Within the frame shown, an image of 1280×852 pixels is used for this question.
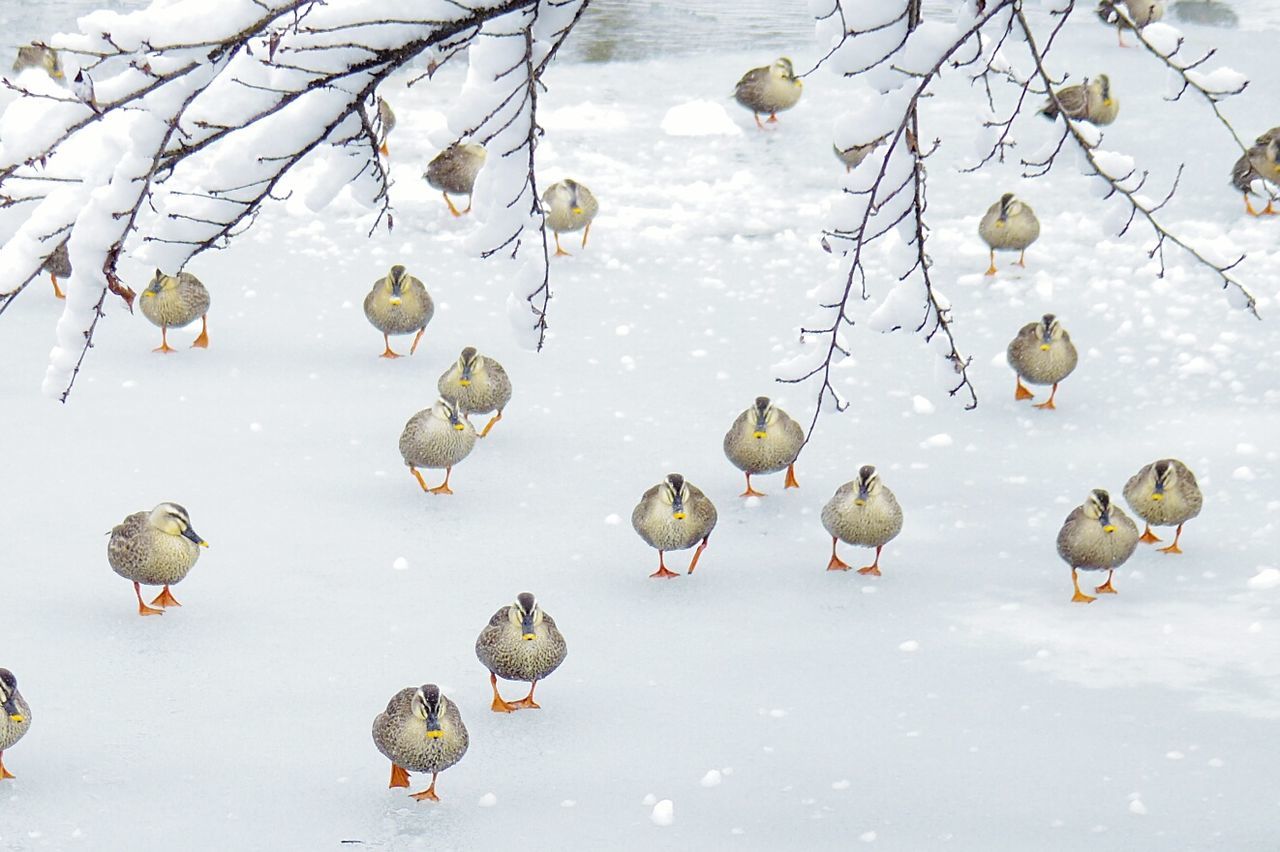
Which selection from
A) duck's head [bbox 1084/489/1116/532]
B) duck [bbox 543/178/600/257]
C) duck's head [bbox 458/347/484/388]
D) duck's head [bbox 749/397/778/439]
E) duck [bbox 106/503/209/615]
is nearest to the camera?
duck [bbox 106/503/209/615]

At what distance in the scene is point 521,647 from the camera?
5.73 metres

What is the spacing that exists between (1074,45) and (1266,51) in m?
1.71

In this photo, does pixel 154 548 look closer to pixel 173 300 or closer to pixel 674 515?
pixel 674 515

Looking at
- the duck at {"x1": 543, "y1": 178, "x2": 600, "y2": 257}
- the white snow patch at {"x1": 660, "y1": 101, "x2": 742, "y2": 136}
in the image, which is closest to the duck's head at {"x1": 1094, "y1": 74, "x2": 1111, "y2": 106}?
the white snow patch at {"x1": 660, "y1": 101, "x2": 742, "y2": 136}

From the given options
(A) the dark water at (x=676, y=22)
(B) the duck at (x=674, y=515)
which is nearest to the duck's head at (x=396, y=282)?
(B) the duck at (x=674, y=515)

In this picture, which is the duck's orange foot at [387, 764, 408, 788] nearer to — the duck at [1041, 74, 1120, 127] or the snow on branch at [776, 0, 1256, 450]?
the snow on branch at [776, 0, 1256, 450]

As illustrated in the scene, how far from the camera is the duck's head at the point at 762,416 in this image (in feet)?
24.3

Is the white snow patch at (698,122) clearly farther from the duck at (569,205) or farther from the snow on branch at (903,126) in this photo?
the snow on branch at (903,126)

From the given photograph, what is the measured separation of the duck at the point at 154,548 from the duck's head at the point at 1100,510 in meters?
3.26

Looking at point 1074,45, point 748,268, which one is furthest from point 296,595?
point 1074,45

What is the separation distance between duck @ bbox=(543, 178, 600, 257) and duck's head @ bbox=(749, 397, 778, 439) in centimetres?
360

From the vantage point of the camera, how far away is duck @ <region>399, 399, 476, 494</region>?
7508mm

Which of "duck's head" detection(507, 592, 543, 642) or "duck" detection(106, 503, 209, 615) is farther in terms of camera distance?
"duck" detection(106, 503, 209, 615)

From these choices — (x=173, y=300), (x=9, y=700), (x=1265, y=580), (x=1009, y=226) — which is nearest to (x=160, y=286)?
(x=173, y=300)
